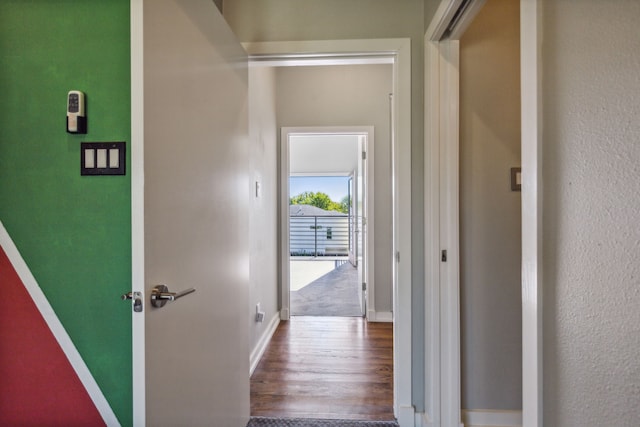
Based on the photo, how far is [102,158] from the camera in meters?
1.03

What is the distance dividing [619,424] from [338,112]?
3160mm

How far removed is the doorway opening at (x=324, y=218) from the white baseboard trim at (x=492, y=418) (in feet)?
7.66

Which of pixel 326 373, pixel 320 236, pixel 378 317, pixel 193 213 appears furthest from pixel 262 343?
pixel 320 236

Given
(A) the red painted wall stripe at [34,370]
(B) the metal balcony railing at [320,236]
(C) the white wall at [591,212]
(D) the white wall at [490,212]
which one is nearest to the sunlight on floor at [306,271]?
(B) the metal balcony railing at [320,236]

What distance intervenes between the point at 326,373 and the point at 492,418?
1.04 meters

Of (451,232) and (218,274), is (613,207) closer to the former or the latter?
(451,232)

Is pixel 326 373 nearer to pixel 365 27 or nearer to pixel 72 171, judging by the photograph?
pixel 72 171

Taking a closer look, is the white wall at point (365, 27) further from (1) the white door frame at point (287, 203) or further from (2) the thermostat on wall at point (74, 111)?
(1) the white door frame at point (287, 203)

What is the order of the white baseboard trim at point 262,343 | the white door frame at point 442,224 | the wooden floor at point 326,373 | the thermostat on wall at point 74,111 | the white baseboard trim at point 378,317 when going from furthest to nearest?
1. the white baseboard trim at point 378,317
2. the white baseboard trim at point 262,343
3. the wooden floor at point 326,373
4. the white door frame at point 442,224
5. the thermostat on wall at point 74,111

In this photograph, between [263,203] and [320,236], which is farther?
[320,236]

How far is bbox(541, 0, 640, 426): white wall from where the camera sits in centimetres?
53

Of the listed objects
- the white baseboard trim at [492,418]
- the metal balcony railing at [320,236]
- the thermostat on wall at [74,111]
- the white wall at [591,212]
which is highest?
the thermostat on wall at [74,111]

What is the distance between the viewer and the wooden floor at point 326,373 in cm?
188

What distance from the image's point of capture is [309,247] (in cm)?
791
